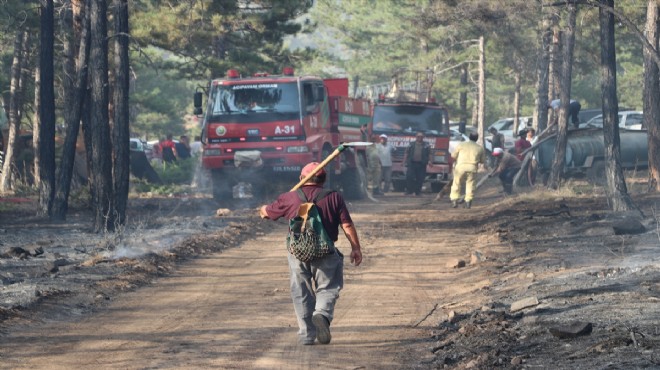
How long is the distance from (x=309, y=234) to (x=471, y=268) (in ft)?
21.3

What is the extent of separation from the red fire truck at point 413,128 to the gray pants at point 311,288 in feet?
75.6

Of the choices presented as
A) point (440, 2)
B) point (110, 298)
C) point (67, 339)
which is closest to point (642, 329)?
point (67, 339)

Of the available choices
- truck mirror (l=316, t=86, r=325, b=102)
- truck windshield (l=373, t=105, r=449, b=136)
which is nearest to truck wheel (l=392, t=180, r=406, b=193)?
truck windshield (l=373, t=105, r=449, b=136)

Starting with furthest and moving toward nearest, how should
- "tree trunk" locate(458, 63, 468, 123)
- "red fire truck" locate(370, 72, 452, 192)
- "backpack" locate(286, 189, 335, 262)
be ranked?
"tree trunk" locate(458, 63, 468, 123) < "red fire truck" locate(370, 72, 452, 192) < "backpack" locate(286, 189, 335, 262)

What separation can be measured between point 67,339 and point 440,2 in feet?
64.1

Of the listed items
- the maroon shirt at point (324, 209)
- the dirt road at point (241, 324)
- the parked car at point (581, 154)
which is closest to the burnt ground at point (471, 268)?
the dirt road at point (241, 324)

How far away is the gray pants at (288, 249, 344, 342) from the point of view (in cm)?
963

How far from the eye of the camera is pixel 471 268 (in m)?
15.5

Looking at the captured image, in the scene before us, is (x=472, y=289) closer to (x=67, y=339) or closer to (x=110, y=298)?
(x=110, y=298)

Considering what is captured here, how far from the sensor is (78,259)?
1573 cm

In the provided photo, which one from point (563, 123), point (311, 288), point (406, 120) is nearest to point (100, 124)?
point (311, 288)

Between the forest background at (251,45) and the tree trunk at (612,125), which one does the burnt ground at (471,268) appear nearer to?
the tree trunk at (612,125)

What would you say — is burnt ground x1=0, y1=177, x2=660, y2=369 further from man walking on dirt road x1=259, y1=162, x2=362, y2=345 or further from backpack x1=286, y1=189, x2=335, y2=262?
backpack x1=286, y1=189, x2=335, y2=262

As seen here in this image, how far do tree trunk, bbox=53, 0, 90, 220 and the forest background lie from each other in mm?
95
